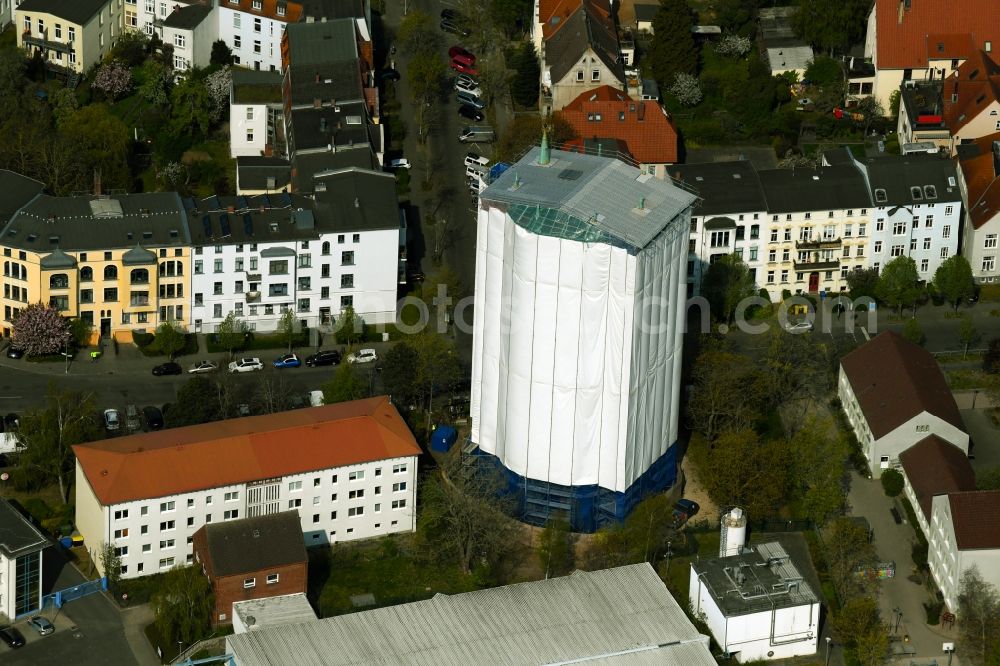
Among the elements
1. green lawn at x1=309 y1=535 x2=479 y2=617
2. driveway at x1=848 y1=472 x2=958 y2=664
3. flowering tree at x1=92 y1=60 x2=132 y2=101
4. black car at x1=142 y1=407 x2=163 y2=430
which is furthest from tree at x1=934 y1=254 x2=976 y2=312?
flowering tree at x1=92 y1=60 x2=132 y2=101

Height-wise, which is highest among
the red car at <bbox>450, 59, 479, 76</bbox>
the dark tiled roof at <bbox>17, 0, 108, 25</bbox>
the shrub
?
the dark tiled roof at <bbox>17, 0, 108, 25</bbox>

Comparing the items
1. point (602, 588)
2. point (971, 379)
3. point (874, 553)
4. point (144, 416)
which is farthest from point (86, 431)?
point (971, 379)

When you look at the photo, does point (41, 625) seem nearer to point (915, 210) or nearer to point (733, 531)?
point (733, 531)

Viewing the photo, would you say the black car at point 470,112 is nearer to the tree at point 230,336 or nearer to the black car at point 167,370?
the tree at point 230,336

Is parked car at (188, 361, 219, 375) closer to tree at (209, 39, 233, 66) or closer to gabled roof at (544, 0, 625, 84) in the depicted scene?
tree at (209, 39, 233, 66)

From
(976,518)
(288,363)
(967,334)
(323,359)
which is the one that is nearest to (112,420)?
(288,363)

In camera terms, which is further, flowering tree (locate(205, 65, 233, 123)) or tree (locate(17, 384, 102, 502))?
flowering tree (locate(205, 65, 233, 123))
